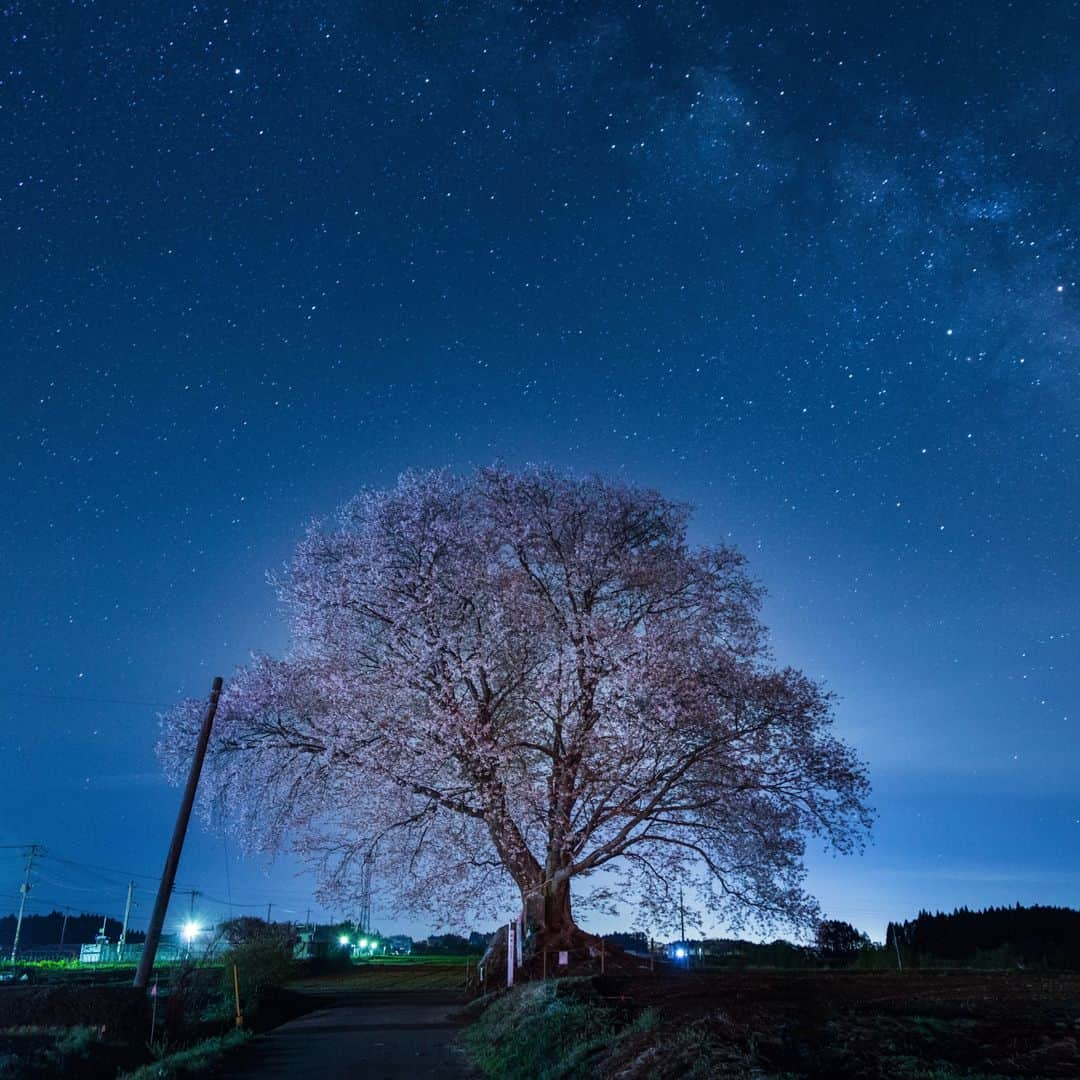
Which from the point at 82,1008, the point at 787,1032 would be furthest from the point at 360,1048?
the point at 787,1032

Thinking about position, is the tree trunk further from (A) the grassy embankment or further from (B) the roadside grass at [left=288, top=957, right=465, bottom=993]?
(B) the roadside grass at [left=288, top=957, right=465, bottom=993]

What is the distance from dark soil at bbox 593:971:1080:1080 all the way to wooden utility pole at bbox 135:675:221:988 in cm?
1560

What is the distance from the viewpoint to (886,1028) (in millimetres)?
9586

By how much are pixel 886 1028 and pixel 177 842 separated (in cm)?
2239

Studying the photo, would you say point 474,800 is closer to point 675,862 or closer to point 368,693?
point 368,693

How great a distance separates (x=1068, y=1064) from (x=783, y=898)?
1823 centimetres

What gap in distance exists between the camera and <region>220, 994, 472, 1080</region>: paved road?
1411 centimetres

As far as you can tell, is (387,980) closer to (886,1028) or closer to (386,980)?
(386,980)

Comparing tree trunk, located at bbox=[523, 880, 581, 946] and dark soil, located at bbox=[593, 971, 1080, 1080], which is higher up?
tree trunk, located at bbox=[523, 880, 581, 946]

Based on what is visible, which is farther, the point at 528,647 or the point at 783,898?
the point at 528,647

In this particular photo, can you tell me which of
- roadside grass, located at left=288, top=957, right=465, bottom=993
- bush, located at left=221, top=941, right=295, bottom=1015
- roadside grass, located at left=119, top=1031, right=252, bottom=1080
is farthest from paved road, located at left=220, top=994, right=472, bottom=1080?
roadside grass, located at left=288, top=957, right=465, bottom=993

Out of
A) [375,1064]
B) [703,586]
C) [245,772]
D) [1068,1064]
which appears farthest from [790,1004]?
[245,772]

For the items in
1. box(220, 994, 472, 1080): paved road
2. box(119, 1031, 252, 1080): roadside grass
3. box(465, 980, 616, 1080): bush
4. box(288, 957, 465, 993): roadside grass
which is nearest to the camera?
box(465, 980, 616, 1080): bush

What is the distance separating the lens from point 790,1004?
12.5m
